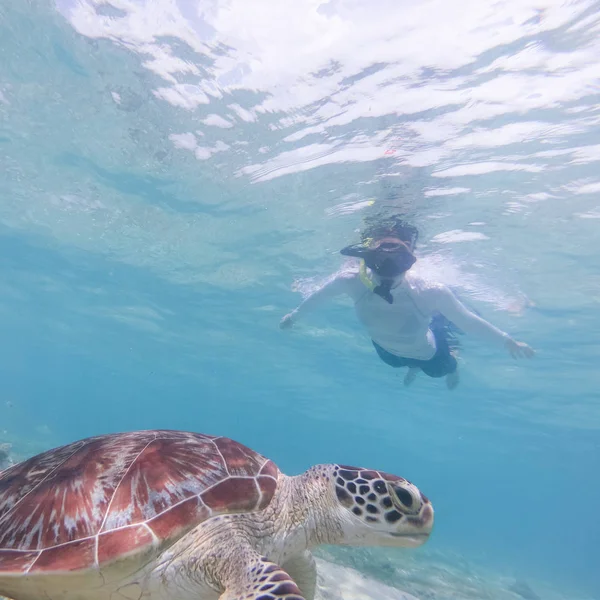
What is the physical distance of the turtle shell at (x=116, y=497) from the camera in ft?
7.69

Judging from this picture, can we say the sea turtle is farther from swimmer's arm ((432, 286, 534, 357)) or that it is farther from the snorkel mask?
swimmer's arm ((432, 286, 534, 357))

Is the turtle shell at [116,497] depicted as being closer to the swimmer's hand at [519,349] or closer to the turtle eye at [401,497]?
the turtle eye at [401,497]

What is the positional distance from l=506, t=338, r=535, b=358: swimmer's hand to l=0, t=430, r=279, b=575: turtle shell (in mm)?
6408

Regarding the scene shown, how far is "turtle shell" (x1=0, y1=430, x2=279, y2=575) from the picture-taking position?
234 centimetres

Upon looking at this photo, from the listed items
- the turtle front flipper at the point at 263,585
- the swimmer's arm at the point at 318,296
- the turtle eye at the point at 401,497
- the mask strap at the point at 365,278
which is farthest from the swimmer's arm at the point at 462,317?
the turtle front flipper at the point at 263,585

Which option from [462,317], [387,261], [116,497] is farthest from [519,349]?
[116,497]

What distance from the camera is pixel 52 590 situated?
239 cm

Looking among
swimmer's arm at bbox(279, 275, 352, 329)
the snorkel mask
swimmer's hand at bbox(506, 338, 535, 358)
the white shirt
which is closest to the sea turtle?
the snorkel mask

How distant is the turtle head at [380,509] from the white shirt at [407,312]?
6263mm

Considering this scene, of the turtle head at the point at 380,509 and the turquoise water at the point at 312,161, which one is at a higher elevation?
the turquoise water at the point at 312,161

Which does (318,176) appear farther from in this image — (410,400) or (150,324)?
(410,400)

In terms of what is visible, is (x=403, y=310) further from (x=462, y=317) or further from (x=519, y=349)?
(x=519, y=349)

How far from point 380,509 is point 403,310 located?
22.6 ft

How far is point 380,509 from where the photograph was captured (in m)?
2.56
